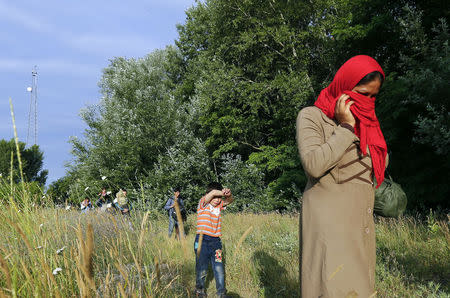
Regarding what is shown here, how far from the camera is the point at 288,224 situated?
396 inches

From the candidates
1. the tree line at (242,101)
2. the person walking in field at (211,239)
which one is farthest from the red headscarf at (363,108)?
the tree line at (242,101)

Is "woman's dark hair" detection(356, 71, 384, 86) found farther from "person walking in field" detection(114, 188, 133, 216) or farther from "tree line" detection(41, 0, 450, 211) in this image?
"tree line" detection(41, 0, 450, 211)

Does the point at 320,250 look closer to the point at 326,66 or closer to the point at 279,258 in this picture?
the point at 279,258

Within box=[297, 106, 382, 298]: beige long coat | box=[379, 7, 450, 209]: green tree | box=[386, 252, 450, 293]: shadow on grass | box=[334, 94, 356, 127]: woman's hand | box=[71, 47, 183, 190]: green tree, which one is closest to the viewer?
box=[297, 106, 382, 298]: beige long coat

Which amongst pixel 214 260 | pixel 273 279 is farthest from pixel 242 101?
pixel 214 260

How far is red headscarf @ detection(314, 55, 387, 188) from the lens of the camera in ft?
6.50

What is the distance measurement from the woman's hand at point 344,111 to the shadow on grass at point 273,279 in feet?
12.0

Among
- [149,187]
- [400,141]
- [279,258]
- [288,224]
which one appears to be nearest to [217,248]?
[279,258]

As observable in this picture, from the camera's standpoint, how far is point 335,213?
1924 millimetres

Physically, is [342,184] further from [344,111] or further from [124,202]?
[124,202]

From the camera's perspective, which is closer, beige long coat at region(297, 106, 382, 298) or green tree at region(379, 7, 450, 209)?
beige long coat at region(297, 106, 382, 298)

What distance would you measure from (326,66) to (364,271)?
19.8 m

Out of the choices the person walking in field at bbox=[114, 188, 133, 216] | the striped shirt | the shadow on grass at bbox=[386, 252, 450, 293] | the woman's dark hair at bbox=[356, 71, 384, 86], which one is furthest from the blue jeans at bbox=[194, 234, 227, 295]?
the woman's dark hair at bbox=[356, 71, 384, 86]

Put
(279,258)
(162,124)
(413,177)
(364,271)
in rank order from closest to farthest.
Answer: (364,271), (279,258), (413,177), (162,124)
